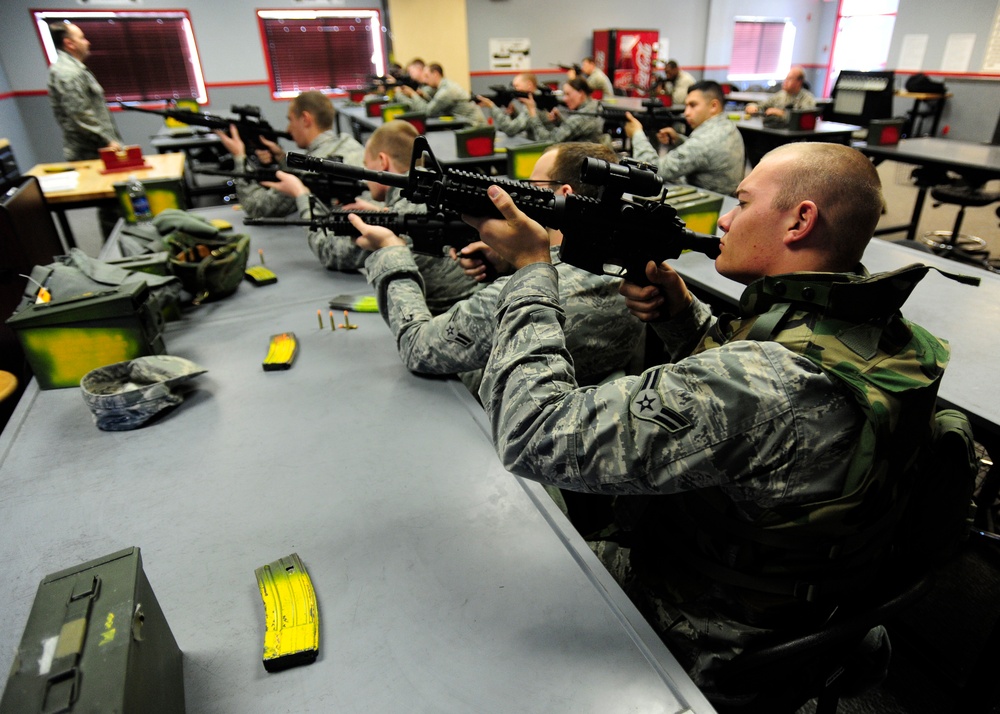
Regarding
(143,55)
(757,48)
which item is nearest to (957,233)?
(143,55)

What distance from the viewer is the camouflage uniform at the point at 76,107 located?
16.9ft

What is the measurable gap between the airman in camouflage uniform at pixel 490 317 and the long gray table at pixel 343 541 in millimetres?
140

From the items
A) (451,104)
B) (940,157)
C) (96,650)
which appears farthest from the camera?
(451,104)

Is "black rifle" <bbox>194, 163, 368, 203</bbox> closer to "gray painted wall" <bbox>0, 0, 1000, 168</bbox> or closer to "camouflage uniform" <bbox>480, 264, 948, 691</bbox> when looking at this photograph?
"camouflage uniform" <bbox>480, 264, 948, 691</bbox>

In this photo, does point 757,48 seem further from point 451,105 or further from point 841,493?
point 841,493

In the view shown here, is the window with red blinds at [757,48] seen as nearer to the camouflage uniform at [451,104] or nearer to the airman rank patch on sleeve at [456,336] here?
the camouflage uniform at [451,104]

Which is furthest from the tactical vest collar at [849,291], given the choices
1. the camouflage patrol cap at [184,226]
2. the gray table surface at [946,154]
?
the gray table surface at [946,154]

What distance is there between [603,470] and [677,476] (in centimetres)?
12

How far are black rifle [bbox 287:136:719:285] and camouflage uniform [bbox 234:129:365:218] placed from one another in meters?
2.25

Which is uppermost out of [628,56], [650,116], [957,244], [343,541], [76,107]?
[628,56]

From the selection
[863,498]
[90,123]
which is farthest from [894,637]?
[90,123]

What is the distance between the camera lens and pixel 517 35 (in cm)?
1136

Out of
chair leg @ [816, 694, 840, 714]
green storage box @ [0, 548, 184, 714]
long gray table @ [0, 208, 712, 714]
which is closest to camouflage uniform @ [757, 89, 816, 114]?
long gray table @ [0, 208, 712, 714]

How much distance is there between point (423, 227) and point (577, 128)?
16.0ft
